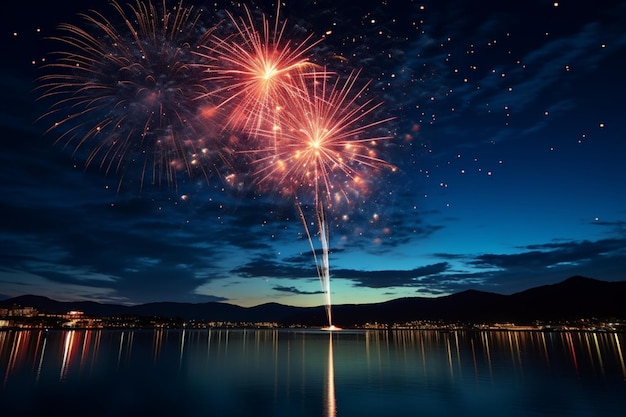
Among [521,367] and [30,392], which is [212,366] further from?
[521,367]

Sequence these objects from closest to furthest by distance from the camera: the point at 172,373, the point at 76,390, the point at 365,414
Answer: the point at 365,414, the point at 76,390, the point at 172,373

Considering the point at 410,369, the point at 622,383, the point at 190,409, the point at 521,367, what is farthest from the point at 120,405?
the point at 521,367

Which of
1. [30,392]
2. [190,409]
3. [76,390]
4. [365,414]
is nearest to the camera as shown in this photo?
[365,414]

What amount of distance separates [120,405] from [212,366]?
24357 millimetres

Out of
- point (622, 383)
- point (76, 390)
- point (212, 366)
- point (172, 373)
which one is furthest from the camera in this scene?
point (212, 366)

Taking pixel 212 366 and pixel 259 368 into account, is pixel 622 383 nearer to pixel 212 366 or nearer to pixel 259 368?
pixel 259 368

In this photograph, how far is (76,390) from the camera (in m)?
30.6

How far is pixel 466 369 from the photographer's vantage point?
45750 millimetres

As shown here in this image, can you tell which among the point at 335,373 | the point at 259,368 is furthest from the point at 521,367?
the point at 259,368

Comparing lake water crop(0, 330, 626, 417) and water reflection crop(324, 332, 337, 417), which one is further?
lake water crop(0, 330, 626, 417)

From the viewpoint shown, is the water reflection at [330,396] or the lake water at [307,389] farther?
the lake water at [307,389]

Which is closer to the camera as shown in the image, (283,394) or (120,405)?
(120,405)

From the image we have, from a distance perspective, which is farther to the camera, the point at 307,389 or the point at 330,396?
the point at 307,389

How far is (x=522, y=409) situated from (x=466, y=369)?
20934 millimetres
